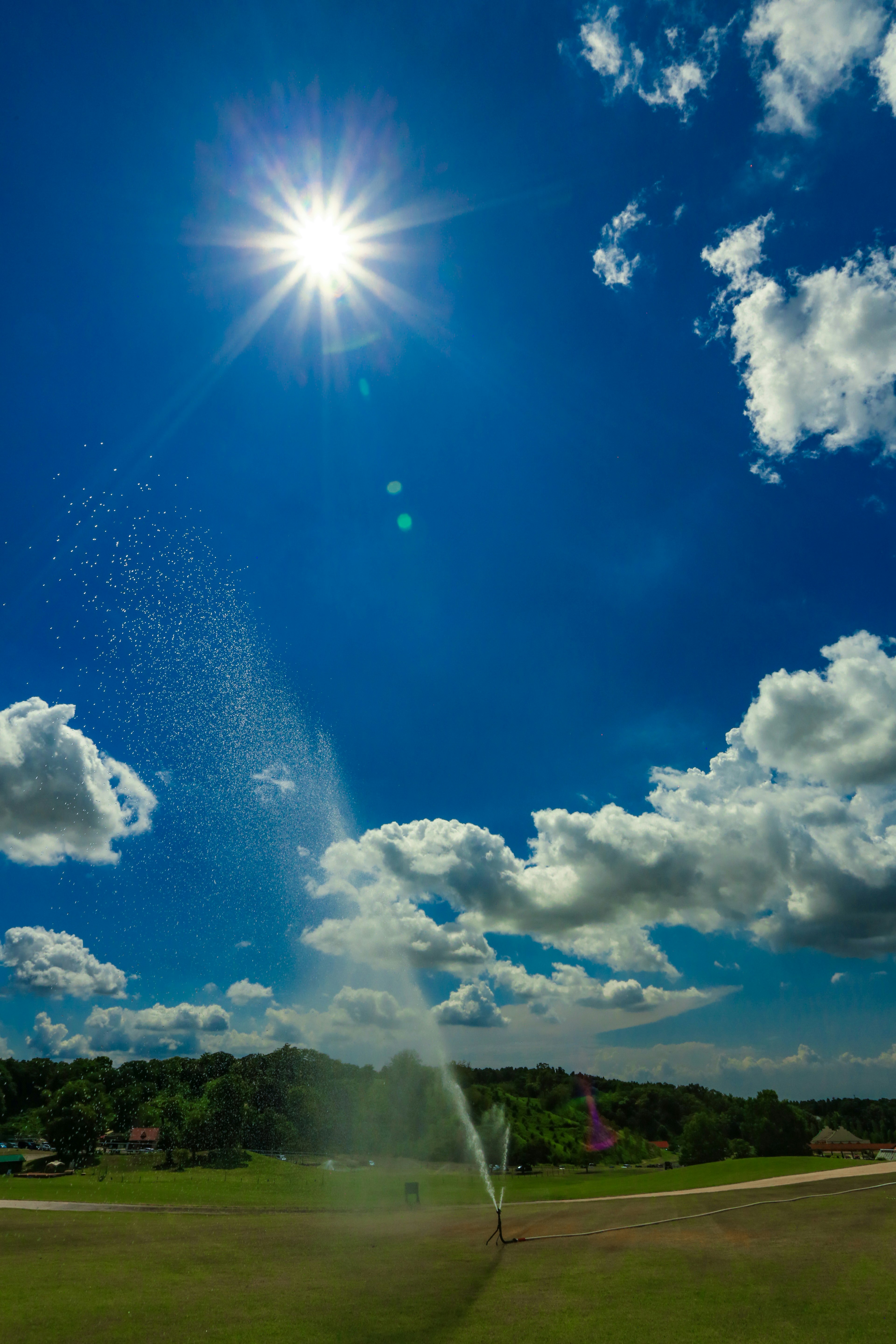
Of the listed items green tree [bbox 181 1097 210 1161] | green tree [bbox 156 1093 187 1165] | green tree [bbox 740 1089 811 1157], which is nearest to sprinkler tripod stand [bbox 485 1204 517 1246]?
green tree [bbox 740 1089 811 1157]

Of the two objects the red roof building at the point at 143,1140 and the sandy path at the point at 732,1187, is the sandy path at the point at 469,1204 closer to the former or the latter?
the sandy path at the point at 732,1187

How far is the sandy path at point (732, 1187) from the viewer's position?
171 feet

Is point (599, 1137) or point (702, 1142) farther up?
point (702, 1142)

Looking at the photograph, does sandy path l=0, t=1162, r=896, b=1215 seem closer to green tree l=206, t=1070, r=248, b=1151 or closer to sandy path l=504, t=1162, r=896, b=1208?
sandy path l=504, t=1162, r=896, b=1208

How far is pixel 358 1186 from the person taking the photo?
7162cm

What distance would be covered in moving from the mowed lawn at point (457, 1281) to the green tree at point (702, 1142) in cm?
7651

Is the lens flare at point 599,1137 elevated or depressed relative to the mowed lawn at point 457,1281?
depressed

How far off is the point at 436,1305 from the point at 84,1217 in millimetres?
32186

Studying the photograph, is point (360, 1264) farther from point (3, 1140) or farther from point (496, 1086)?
point (496, 1086)

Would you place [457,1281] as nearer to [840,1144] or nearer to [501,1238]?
[501,1238]

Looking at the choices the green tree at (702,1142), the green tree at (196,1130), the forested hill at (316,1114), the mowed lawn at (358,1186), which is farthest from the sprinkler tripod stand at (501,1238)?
the green tree at (196,1130)

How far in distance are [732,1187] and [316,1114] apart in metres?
109

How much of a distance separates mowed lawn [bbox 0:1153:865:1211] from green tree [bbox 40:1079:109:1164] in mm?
3604

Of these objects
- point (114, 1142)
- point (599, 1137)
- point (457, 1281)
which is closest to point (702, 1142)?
point (599, 1137)
